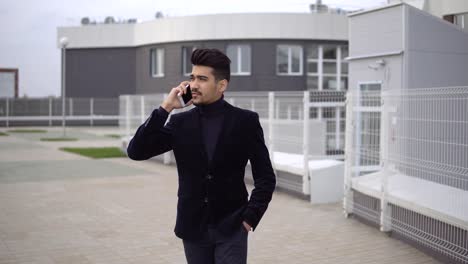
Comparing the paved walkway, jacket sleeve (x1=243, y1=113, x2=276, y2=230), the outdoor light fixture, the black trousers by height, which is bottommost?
the paved walkway

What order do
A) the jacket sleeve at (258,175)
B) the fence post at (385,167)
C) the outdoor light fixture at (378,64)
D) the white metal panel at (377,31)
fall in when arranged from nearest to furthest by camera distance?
1. the jacket sleeve at (258,175)
2. the fence post at (385,167)
3. the white metal panel at (377,31)
4. the outdoor light fixture at (378,64)

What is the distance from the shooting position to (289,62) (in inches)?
1318

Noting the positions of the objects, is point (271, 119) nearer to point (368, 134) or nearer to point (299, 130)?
point (299, 130)

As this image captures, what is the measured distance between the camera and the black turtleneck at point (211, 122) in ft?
12.5

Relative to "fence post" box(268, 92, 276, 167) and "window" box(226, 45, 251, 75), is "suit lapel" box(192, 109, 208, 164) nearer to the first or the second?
"fence post" box(268, 92, 276, 167)

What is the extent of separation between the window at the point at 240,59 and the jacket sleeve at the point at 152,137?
2974 centimetres

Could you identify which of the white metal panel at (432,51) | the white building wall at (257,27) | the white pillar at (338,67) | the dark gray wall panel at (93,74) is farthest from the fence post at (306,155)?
the dark gray wall panel at (93,74)

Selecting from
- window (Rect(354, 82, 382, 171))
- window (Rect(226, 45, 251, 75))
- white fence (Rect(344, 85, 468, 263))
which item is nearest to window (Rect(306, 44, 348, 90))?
window (Rect(226, 45, 251, 75))

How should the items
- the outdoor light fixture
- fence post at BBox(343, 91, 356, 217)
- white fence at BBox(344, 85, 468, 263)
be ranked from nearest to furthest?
1. white fence at BBox(344, 85, 468, 263)
2. fence post at BBox(343, 91, 356, 217)
3. the outdoor light fixture

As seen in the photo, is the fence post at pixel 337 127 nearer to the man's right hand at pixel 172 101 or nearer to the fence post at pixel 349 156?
the fence post at pixel 349 156

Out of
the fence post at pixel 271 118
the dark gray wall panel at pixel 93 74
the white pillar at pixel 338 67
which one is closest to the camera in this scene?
the fence post at pixel 271 118

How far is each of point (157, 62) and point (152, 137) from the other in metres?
34.2

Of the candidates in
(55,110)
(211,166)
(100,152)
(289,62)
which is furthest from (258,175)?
(55,110)

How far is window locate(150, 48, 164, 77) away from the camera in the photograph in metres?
37.0
